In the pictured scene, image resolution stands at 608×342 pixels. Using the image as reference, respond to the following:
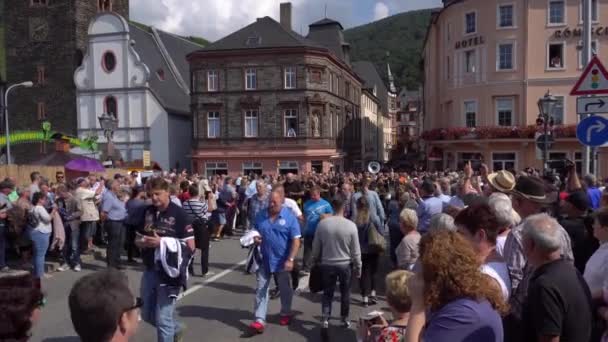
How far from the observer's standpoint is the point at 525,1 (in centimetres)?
3250

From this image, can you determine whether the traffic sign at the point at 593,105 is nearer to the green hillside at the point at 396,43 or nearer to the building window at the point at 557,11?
the building window at the point at 557,11

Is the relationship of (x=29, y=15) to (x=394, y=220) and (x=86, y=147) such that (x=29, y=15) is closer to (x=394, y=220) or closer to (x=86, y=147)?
(x=86, y=147)

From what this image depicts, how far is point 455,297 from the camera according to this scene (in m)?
2.70

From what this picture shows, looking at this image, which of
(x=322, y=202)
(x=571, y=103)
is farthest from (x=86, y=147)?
(x=571, y=103)

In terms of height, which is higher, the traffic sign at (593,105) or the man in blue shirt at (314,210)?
the traffic sign at (593,105)

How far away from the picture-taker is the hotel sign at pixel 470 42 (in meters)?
33.8

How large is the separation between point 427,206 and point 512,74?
2755cm

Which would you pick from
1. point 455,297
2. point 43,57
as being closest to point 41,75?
point 43,57

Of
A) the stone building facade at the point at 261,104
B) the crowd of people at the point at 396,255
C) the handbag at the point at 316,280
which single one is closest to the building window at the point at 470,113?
the stone building facade at the point at 261,104

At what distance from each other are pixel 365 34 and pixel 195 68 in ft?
313

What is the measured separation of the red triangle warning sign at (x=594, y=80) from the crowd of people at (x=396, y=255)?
1.39 metres

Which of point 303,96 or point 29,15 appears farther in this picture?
point 29,15

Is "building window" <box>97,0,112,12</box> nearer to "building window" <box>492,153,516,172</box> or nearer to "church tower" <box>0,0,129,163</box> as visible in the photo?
"church tower" <box>0,0,129,163</box>

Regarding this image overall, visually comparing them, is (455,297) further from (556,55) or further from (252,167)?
(252,167)
